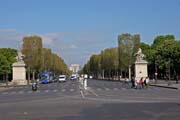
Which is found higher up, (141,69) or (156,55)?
(156,55)

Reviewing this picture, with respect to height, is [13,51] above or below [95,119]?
above

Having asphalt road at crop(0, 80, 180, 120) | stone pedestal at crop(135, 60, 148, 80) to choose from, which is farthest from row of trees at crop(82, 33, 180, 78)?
asphalt road at crop(0, 80, 180, 120)

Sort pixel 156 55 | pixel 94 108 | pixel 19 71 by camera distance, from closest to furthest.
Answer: pixel 94 108 < pixel 19 71 < pixel 156 55

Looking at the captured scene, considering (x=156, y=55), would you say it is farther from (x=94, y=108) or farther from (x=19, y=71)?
(x=94, y=108)

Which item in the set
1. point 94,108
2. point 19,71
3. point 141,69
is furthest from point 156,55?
point 94,108

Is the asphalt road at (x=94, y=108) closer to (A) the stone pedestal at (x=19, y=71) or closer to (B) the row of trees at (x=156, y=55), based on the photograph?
(A) the stone pedestal at (x=19, y=71)

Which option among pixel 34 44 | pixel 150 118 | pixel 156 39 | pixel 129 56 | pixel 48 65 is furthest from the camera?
pixel 48 65

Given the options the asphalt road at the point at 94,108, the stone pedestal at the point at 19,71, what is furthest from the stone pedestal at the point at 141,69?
the asphalt road at the point at 94,108

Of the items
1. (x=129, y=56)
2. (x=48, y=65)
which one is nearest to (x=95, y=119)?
(x=129, y=56)

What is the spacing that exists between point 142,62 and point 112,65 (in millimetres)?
64080

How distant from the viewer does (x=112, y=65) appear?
15688 cm

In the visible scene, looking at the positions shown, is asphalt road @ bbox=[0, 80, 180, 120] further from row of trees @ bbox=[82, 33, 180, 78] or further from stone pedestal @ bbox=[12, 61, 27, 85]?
row of trees @ bbox=[82, 33, 180, 78]

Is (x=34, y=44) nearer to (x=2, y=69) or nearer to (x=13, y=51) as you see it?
(x=2, y=69)

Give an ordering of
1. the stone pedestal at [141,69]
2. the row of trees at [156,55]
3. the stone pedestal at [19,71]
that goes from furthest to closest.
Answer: the row of trees at [156,55], the stone pedestal at [19,71], the stone pedestal at [141,69]
